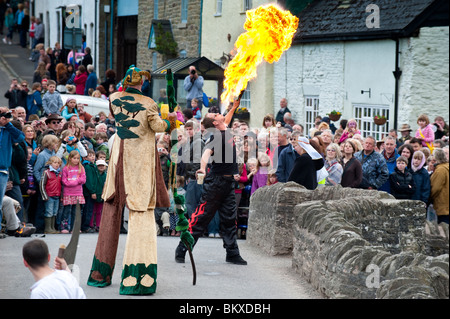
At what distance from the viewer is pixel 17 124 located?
13812 mm

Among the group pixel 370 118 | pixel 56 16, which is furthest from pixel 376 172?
pixel 56 16

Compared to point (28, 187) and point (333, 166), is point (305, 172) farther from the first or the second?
point (28, 187)

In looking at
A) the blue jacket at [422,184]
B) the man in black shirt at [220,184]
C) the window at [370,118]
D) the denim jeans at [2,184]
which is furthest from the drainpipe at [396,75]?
the denim jeans at [2,184]

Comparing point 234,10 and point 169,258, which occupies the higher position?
point 234,10

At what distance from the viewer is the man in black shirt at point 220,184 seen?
1114cm

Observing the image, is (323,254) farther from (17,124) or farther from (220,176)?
(17,124)

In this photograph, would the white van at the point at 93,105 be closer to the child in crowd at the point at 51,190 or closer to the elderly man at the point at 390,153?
the child in crowd at the point at 51,190

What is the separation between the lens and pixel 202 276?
34.2ft

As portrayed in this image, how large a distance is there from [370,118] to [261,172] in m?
8.46

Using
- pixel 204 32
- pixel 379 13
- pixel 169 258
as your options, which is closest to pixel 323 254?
pixel 169 258

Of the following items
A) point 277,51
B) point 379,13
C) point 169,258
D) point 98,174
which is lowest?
point 169,258

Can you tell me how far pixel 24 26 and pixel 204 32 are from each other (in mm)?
19618

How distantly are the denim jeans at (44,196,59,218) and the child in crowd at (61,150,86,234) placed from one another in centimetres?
16

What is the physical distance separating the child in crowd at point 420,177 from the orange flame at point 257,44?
3644 millimetres
